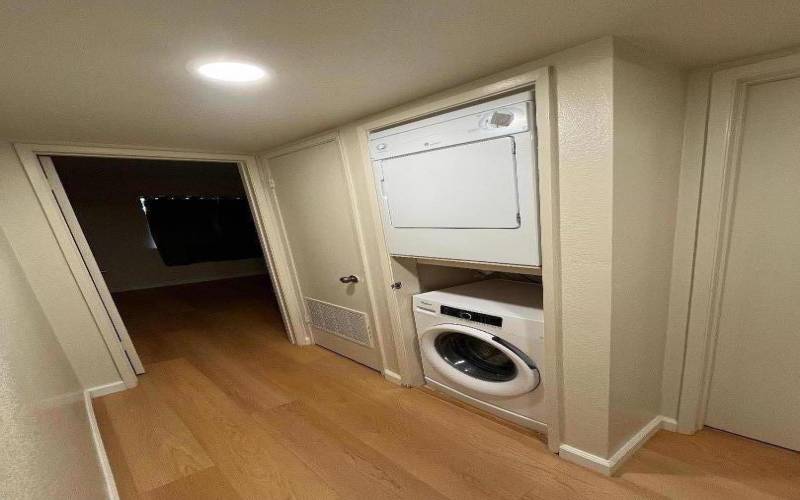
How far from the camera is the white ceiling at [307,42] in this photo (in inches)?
28.6

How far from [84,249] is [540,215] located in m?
2.98

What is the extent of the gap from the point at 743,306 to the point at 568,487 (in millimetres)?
1143

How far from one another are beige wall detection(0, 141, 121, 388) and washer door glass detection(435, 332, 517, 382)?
2.51 m

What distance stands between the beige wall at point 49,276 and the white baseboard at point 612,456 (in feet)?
10.3

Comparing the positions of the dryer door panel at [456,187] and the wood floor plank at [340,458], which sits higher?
the dryer door panel at [456,187]

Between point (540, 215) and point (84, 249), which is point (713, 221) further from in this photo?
point (84, 249)

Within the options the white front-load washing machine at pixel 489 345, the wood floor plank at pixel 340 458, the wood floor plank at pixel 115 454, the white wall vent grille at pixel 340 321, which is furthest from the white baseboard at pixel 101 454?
the white front-load washing machine at pixel 489 345

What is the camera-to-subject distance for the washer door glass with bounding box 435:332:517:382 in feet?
5.88

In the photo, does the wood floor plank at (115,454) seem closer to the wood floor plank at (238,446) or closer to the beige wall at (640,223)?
the wood floor plank at (238,446)

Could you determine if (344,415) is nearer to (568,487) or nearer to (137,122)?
(568,487)

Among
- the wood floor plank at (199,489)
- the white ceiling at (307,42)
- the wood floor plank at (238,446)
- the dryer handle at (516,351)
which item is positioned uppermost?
the white ceiling at (307,42)

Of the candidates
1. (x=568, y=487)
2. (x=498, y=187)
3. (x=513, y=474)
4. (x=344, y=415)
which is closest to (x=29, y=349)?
(x=344, y=415)

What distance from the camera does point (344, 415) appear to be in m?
1.97

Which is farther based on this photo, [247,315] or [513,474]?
[247,315]
